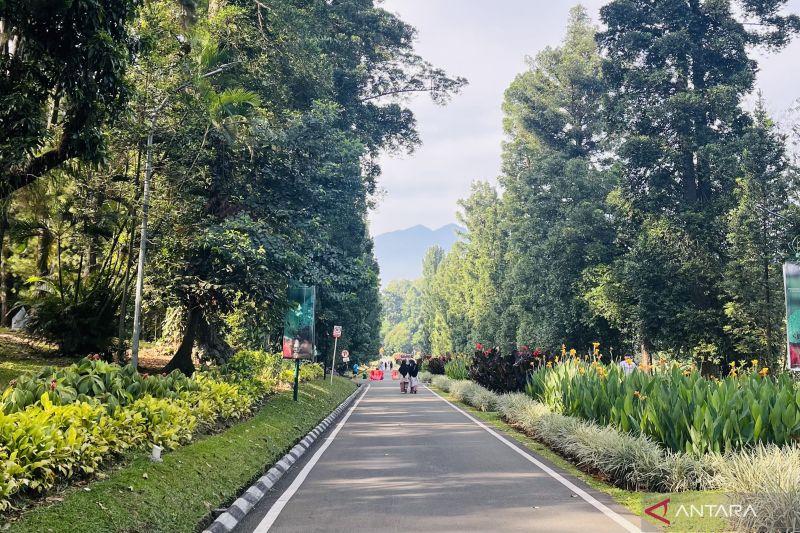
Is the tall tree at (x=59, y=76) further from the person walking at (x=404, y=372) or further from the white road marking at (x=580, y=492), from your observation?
the person walking at (x=404, y=372)

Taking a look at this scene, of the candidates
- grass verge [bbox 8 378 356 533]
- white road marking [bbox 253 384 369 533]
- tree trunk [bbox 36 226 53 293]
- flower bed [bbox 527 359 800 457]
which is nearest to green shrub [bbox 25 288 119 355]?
tree trunk [bbox 36 226 53 293]

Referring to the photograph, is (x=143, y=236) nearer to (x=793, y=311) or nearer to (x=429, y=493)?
(x=429, y=493)

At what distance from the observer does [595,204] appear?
116ft

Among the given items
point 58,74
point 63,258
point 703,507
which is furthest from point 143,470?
point 63,258

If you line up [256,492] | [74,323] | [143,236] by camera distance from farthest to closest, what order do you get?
[74,323]
[143,236]
[256,492]

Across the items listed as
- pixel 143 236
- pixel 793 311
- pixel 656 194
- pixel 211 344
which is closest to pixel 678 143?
pixel 656 194

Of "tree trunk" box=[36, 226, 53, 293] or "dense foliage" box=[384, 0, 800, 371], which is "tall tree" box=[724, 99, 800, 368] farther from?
"tree trunk" box=[36, 226, 53, 293]

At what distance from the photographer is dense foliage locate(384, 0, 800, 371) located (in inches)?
907

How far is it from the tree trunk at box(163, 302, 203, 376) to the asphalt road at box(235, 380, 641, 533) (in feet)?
23.3

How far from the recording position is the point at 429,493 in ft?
27.4

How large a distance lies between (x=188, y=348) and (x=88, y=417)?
12.3 meters

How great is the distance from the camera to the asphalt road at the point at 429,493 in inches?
267

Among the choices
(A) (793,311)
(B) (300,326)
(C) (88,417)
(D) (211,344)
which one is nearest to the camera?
(C) (88,417)

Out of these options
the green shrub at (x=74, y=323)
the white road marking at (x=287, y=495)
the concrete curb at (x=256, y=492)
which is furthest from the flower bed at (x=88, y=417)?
the green shrub at (x=74, y=323)
